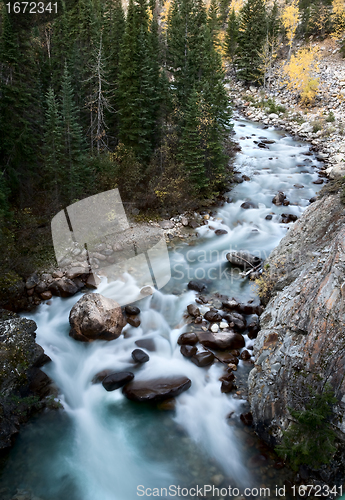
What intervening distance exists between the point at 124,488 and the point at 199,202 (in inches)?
606

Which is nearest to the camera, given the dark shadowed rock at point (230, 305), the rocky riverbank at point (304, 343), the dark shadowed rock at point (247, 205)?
the rocky riverbank at point (304, 343)

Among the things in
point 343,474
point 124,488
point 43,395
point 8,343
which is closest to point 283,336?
point 343,474

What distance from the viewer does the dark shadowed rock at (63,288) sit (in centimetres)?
1254

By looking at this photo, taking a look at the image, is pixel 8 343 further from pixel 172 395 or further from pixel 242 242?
pixel 242 242

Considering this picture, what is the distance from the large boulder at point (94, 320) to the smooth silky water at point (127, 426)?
1.04 feet

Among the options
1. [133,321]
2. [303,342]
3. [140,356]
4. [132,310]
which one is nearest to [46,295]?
[132,310]

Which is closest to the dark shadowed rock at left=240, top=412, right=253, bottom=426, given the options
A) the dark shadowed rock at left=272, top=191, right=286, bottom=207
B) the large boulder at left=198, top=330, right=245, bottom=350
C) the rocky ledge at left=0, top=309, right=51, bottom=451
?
the large boulder at left=198, top=330, right=245, bottom=350

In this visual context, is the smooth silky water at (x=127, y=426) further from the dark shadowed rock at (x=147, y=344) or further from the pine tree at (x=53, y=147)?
the pine tree at (x=53, y=147)

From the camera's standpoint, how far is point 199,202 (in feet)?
64.7

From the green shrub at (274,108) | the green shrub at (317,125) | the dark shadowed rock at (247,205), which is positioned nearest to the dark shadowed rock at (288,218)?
the dark shadowed rock at (247,205)

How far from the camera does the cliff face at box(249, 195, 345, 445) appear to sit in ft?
20.8

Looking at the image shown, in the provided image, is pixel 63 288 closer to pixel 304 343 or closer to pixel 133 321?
pixel 133 321

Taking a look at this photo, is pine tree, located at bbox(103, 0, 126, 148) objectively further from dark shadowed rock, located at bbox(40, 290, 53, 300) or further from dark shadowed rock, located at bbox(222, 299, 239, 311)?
dark shadowed rock, located at bbox(222, 299, 239, 311)

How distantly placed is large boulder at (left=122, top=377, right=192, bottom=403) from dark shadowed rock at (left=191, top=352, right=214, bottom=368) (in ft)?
2.28
